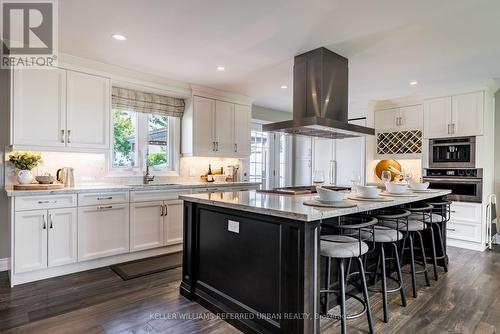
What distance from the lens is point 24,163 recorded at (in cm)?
313

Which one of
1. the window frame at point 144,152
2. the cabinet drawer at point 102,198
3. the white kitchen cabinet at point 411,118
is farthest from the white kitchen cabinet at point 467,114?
the cabinet drawer at point 102,198

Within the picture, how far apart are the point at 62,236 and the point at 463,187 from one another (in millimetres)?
5480

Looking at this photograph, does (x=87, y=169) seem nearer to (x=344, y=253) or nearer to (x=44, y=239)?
(x=44, y=239)

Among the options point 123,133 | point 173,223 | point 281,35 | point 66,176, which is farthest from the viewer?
point 123,133

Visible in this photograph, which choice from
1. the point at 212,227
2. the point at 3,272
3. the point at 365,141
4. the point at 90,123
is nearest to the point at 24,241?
the point at 3,272

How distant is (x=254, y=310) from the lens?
6.81 feet

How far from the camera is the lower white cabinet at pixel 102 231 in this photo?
3.23 m

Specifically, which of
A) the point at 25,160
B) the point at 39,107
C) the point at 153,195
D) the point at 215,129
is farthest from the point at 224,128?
the point at 25,160

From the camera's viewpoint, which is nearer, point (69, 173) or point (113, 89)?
point (69, 173)

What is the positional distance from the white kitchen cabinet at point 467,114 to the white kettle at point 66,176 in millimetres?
5480

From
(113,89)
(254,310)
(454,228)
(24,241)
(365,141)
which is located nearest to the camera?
(254,310)

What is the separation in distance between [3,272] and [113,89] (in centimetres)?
251

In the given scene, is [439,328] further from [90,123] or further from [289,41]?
[90,123]

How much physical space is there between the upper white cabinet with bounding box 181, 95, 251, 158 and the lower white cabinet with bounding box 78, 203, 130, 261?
1.47 m
